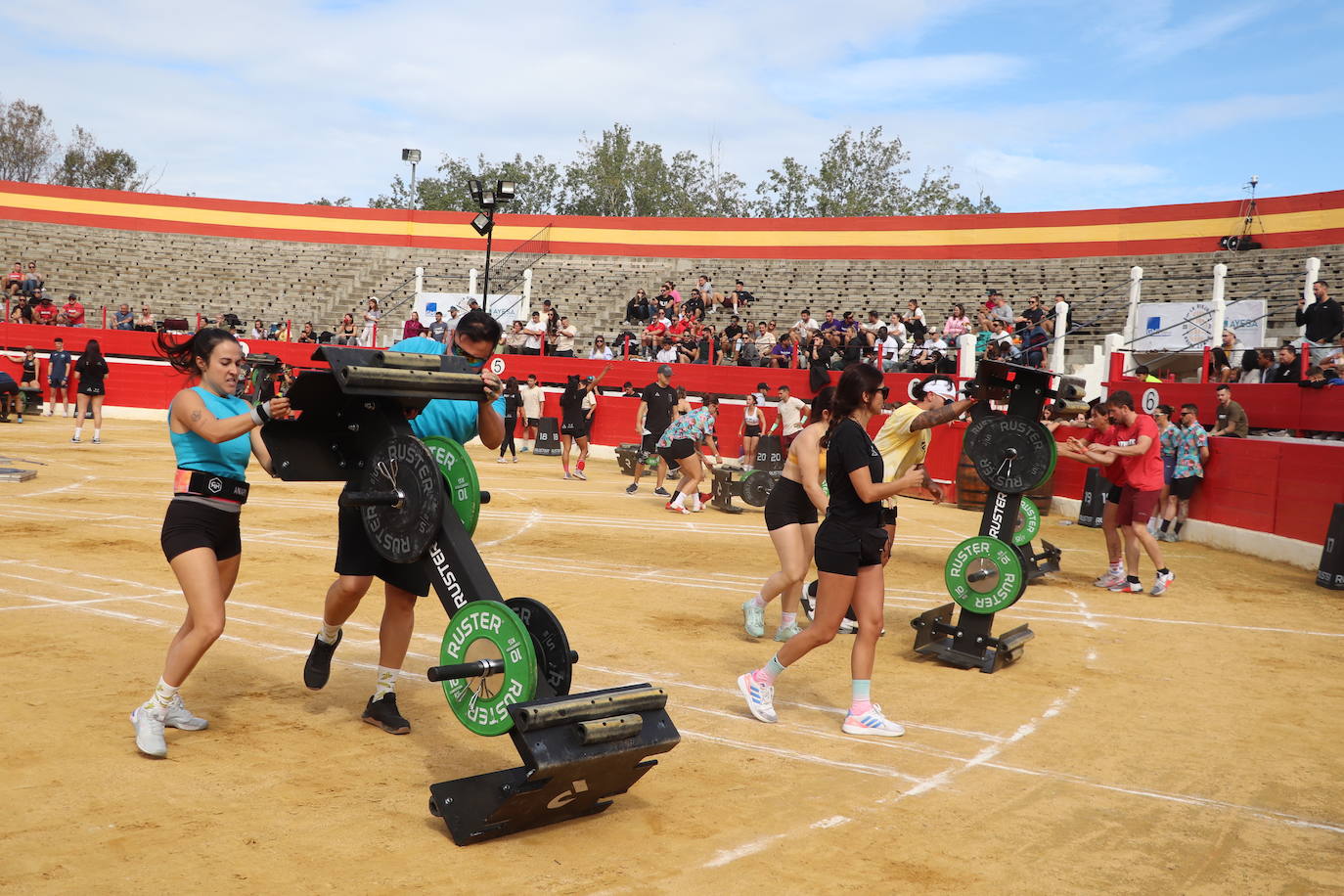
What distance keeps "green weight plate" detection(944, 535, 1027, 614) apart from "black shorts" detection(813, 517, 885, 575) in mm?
2039

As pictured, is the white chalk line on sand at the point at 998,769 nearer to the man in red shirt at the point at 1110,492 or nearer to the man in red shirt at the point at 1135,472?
the man in red shirt at the point at 1135,472

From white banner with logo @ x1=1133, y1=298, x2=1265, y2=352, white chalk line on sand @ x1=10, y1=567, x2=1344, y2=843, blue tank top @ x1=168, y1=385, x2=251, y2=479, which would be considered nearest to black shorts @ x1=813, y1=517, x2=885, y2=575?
white chalk line on sand @ x1=10, y1=567, x2=1344, y2=843

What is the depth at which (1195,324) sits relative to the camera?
22.0 meters

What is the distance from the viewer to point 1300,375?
50.3 feet

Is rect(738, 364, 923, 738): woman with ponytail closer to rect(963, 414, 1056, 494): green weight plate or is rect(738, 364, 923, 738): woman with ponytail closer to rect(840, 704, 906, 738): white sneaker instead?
rect(840, 704, 906, 738): white sneaker

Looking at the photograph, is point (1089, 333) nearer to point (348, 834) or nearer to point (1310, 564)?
point (1310, 564)

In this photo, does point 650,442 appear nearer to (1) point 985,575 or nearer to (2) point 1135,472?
(2) point 1135,472

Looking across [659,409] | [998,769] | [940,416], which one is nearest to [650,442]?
[659,409]

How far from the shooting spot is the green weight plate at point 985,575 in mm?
7738

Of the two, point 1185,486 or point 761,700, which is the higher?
point 1185,486

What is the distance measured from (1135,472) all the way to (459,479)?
8.30m

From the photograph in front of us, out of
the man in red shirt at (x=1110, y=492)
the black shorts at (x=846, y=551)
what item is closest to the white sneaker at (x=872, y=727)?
the black shorts at (x=846, y=551)

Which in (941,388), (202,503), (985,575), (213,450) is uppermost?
(941,388)

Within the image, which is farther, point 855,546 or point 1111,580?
point 1111,580
